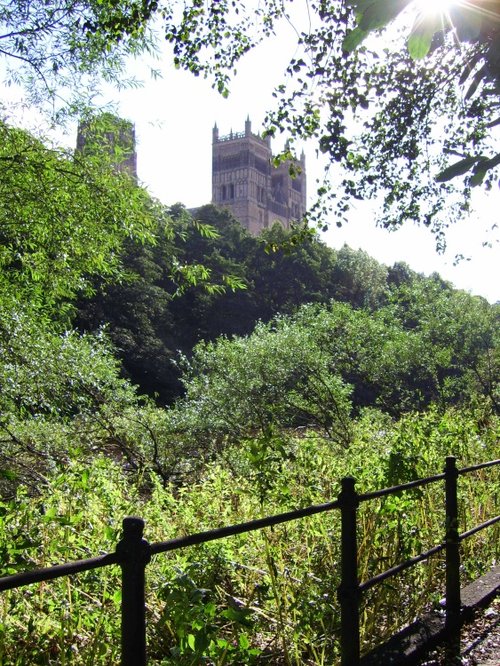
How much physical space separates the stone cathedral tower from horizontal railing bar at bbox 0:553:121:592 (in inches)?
4632

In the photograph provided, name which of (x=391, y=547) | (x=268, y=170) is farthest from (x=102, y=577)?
(x=268, y=170)

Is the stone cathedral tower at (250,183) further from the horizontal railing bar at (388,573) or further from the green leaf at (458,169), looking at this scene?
the green leaf at (458,169)

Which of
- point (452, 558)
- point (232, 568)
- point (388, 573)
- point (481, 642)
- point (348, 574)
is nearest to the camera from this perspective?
point (348, 574)

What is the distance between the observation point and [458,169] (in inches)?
78.4

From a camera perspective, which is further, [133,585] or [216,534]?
[216,534]

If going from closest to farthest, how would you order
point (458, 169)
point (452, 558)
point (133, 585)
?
point (133, 585) → point (458, 169) → point (452, 558)

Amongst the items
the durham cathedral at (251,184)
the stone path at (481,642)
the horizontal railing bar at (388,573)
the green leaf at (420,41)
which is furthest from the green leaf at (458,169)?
the durham cathedral at (251,184)

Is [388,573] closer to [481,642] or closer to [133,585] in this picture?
[481,642]

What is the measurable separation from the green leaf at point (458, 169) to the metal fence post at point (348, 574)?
1280 millimetres

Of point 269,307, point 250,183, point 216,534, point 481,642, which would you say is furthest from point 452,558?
point 250,183

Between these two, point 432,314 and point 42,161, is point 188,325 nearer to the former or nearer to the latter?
point 432,314

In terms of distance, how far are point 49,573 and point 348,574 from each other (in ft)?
5.15

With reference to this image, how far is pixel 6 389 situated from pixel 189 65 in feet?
16.5

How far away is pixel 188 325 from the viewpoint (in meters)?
44.1
